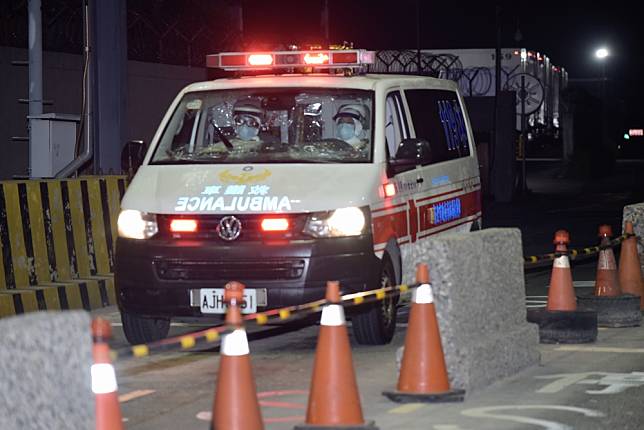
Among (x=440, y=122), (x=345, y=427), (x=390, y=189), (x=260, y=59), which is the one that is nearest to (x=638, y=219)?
(x=440, y=122)

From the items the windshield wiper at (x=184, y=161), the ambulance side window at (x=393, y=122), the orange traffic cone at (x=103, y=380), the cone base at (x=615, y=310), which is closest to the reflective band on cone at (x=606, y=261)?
the cone base at (x=615, y=310)

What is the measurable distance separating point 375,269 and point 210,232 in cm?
125

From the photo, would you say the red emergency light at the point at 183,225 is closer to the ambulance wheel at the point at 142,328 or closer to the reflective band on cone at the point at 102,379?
the ambulance wheel at the point at 142,328

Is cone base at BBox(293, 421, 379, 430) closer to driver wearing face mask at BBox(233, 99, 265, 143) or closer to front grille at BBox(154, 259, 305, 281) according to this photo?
front grille at BBox(154, 259, 305, 281)

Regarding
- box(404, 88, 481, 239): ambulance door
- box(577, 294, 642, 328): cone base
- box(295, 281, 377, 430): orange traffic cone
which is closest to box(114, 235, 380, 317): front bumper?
box(404, 88, 481, 239): ambulance door

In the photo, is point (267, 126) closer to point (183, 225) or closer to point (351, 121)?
point (351, 121)

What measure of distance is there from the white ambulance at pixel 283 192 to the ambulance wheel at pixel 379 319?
11mm

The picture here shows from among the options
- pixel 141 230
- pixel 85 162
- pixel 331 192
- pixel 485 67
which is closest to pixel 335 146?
pixel 331 192

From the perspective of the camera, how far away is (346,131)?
12.2m

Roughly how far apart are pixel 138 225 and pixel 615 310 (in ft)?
13.8

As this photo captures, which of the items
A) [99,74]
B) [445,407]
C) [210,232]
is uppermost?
[99,74]

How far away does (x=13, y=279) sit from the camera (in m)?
13.4

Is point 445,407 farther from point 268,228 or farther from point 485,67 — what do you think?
point 485,67

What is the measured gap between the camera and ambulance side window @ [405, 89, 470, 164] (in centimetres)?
1321
